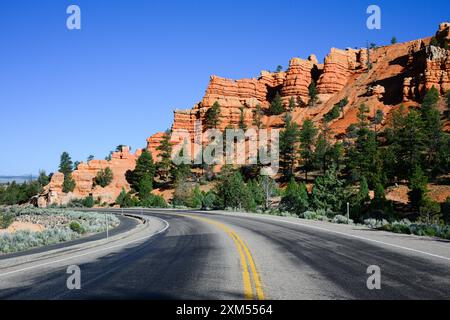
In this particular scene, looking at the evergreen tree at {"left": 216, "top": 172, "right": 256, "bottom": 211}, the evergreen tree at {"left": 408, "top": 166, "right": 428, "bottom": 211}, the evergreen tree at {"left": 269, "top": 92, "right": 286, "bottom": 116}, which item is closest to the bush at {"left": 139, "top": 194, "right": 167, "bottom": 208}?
the evergreen tree at {"left": 216, "top": 172, "right": 256, "bottom": 211}

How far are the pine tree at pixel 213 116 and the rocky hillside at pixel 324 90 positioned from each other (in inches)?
162

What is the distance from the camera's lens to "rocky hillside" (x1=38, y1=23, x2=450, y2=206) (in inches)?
3880

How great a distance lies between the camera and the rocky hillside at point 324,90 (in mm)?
98562

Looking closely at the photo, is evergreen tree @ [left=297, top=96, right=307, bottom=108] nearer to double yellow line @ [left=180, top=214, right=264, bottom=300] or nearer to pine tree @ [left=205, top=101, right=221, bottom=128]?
pine tree @ [left=205, top=101, right=221, bottom=128]

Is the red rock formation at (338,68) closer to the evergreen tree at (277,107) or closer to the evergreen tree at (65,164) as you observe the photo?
the evergreen tree at (277,107)

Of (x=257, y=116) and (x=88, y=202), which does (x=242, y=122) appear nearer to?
(x=257, y=116)

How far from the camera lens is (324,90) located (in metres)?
131

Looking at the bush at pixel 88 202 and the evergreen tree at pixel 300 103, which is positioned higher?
the evergreen tree at pixel 300 103

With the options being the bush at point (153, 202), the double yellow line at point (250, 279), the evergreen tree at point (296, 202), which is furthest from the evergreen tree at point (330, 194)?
the double yellow line at point (250, 279)
